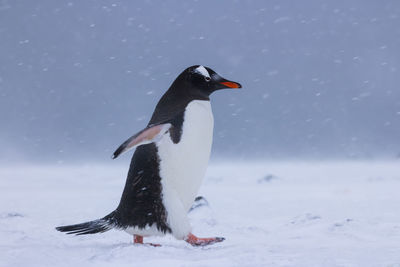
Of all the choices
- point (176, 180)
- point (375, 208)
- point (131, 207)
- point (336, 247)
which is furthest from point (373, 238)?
point (375, 208)

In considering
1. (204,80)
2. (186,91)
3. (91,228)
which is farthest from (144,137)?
(91,228)

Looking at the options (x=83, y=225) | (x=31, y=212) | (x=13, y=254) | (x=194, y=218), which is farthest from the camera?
(x=31, y=212)

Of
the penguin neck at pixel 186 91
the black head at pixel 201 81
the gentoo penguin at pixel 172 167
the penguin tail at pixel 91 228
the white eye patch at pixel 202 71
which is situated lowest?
the penguin tail at pixel 91 228

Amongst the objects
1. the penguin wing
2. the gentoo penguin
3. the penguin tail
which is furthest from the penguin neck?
the penguin tail

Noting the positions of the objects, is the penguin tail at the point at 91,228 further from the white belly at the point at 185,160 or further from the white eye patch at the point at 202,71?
the white eye patch at the point at 202,71

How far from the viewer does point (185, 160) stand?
2473 mm

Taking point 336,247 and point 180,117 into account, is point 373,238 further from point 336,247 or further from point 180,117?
point 180,117

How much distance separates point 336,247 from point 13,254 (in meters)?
1.66

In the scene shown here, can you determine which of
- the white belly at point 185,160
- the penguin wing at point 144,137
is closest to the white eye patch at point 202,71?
the white belly at point 185,160

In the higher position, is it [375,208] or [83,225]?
[375,208]

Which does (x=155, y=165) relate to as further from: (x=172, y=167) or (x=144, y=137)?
(x=144, y=137)

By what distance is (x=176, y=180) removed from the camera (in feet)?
8.11

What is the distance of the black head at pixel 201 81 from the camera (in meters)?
2.65

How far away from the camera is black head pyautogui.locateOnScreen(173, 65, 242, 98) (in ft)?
8.69
